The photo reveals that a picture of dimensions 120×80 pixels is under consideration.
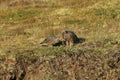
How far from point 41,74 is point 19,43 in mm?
5483

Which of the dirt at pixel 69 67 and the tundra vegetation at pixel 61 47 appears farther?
the tundra vegetation at pixel 61 47

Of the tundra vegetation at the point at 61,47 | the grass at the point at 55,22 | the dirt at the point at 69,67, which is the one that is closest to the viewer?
the dirt at the point at 69,67

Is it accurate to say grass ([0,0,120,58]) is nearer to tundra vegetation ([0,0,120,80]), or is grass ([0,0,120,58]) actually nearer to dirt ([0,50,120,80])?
tundra vegetation ([0,0,120,80])

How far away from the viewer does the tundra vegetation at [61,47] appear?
22.7 metres

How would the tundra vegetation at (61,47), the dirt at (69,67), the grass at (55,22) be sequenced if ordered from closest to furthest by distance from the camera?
1. the dirt at (69,67)
2. the tundra vegetation at (61,47)
3. the grass at (55,22)

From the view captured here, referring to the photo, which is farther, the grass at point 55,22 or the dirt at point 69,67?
the grass at point 55,22

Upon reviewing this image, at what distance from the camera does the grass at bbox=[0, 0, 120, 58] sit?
2683cm

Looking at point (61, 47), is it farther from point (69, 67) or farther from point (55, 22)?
point (55, 22)

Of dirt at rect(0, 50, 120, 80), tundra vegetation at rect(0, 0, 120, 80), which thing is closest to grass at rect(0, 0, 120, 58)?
tundra vegetation at rect(0, 0, 120, 80)

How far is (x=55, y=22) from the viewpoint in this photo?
36.4m

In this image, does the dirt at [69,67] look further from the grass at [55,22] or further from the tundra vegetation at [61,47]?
the grass at [55,22]

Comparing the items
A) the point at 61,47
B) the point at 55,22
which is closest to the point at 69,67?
the point at 61,47

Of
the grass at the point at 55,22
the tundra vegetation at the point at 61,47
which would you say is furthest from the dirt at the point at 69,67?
the grass at the point at 55,22

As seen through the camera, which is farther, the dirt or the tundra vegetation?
the tundra vegetation
